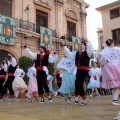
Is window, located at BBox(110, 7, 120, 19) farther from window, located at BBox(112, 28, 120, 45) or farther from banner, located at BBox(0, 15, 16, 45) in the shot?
banner, located at BBox(0, 15, 16, 45)

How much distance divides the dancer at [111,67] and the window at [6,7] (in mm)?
11009

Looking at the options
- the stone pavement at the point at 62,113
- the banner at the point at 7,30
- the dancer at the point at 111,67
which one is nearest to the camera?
the stone pavement at the point at 62,113

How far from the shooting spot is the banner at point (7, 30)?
14.1 metres

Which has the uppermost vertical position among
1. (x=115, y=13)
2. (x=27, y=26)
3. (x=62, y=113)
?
(x=115, y=13)

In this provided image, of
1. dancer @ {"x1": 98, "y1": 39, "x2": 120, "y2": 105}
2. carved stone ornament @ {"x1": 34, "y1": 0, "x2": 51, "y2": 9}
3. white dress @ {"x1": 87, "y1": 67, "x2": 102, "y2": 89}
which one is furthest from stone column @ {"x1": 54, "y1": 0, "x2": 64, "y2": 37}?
dancer @ {"x1": 98, "y1": 39, "x2": 120, "y2": 105}

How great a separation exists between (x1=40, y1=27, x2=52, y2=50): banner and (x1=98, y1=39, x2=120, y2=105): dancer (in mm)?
11225

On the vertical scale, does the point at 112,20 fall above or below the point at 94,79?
above

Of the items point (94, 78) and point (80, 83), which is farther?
point (94, 78)

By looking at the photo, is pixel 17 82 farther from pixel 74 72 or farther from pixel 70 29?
pixel 70 29

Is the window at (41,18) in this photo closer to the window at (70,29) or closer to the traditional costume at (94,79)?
the window at (70,29)

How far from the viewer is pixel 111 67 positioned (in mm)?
5605

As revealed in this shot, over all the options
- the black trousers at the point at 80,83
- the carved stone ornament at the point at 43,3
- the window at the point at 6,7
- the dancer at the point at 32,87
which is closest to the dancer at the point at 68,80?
the black trousers at the point at 80,83

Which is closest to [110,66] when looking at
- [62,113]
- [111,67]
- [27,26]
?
[111,67]

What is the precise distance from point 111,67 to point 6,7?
38.2 feet
